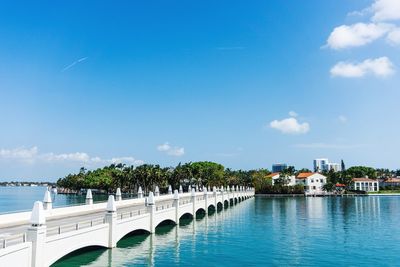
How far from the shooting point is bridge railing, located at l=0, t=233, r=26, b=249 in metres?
19.6

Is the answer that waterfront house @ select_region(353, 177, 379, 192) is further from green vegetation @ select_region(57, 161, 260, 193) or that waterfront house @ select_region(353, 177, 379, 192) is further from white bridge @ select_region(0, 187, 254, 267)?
white bridge @ select_region(0, 187, 254, 267)

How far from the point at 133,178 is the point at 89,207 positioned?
10136cm

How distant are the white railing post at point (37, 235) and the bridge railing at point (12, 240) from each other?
0.42 meters

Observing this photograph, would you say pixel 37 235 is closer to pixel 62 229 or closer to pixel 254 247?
pixel 62 229

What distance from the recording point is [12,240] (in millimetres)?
21391

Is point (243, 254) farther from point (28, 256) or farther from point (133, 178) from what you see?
point (133, 178)

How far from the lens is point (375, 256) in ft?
120

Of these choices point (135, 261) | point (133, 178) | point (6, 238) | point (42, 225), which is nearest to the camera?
point (6, 238)

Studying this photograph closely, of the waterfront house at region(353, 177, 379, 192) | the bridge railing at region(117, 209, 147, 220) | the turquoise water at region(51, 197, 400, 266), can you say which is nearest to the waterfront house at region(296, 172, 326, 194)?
the waterfront house at region(353, 177, 379, 192)

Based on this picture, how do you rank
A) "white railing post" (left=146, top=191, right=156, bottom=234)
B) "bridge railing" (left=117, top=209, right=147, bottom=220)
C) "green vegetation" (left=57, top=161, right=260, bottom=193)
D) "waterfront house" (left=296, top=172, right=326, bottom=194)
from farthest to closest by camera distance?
"waterfront house" (left=296, top=172, right=326, bottom=194), "green vegetation" (left=57, top=161, right=260, bottom=193), "white railing post" (left=146, top=191, right=156, bottom=234), "bridge railing" (left=117, top=209, right=147, bottom=220)

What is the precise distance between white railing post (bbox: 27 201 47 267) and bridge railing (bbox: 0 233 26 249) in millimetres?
417

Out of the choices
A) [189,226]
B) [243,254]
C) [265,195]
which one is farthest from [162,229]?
[265,195]

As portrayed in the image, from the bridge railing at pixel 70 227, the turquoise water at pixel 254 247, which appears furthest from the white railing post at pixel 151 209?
the bridge railing at pixel 70 227

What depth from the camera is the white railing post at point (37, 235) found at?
2148 cm
